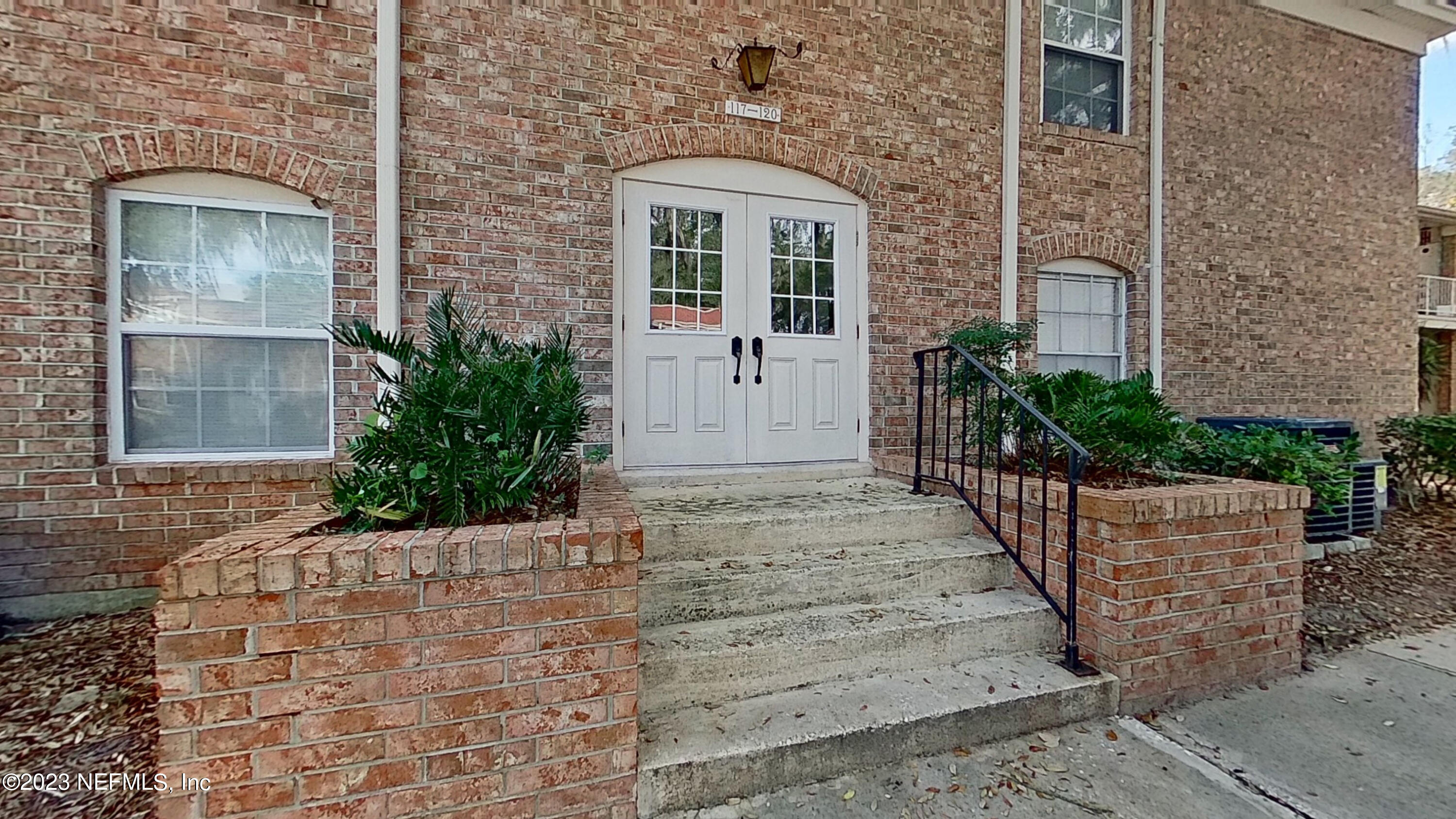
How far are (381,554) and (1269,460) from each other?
4418mm

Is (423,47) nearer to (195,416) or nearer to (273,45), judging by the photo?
(273,45)

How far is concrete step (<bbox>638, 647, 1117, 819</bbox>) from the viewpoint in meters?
1.88

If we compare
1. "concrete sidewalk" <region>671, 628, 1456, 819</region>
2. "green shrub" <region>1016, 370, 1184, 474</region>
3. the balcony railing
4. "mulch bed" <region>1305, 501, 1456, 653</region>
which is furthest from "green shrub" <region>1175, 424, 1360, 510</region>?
the balcony railing

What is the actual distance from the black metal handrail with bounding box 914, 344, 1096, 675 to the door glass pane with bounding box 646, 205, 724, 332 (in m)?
1.41

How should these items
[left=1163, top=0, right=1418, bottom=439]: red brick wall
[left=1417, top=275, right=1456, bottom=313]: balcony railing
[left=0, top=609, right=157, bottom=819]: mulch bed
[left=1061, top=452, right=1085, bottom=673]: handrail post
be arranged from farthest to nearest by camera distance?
1. [left=1417, top=275, right=1456, bottom=313]: balcony railing
2. [left=1163, top=0, right=1418, bottom=439]: red brick wall
3. [left=1061, top=452, right=1085, bottom=673]: handrail post
4. [left=0, top=609, right=157, bottom=819]: mulch bed

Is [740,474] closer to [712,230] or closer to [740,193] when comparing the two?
[712,230]

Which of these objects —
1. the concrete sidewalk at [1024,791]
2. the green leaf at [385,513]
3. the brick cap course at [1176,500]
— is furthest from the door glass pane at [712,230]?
the concrete sidewalk at [1024,791]

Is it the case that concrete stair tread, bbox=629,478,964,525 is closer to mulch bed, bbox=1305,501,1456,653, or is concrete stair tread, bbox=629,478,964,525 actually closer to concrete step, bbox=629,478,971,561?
concrete step, bbox=629,478,971,561

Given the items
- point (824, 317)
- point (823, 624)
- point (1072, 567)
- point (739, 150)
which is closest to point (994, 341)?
point (824, 317)

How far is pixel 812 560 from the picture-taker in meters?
2.80

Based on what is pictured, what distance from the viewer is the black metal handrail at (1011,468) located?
251 cm

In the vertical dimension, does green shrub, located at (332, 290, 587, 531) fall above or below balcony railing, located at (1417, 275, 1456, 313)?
below

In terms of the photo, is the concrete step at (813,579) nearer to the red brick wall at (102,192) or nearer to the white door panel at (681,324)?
the white door panel at (681,324)

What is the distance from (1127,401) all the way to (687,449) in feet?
8.36
